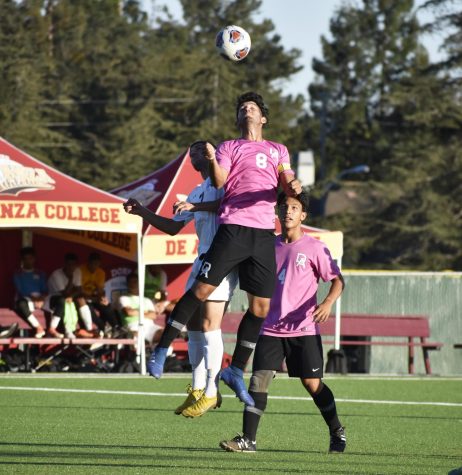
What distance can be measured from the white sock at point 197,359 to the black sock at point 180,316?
2.72 feet

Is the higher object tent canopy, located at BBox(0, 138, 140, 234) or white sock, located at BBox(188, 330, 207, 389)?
tent canopy, located at BBox(0, 138, 140, 234)

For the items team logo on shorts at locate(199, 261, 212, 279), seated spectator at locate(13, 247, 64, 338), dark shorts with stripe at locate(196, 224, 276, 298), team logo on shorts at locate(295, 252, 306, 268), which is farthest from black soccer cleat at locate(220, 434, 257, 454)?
seated spectator at locate(13, 247, 64, 338)

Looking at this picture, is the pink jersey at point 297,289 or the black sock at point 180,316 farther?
the pink jersey at point 297,289

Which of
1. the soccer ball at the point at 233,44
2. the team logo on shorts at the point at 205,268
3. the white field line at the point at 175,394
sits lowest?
the white field line at the point at 175,394

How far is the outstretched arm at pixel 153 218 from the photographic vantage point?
379 inches

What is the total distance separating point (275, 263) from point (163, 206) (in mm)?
11497

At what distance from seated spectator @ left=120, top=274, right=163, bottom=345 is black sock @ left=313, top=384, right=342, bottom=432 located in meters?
11.3

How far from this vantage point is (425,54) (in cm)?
7581

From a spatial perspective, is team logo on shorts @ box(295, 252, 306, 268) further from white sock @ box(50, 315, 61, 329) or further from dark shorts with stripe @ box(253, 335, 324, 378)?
white sock @ box(50, 315, 61, 329)

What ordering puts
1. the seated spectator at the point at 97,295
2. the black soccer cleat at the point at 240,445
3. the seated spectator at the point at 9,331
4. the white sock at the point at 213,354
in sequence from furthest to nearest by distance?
1. the seated spectator at the point at 97,295
2. the seated spectator at the point at 9,331
3. the white sock at the point at 213,354
4. the black soccer cleat at the point at 240,445

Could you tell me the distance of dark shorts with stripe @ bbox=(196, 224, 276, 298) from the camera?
925 centimetres

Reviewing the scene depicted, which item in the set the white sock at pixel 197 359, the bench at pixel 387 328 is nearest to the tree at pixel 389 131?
the bench at pixel 387 328

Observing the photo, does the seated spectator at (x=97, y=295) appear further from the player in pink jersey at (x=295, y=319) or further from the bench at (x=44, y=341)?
the player in pink jersey at (x=295, y=319)

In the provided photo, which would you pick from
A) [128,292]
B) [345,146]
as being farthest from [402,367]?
[345,146]
